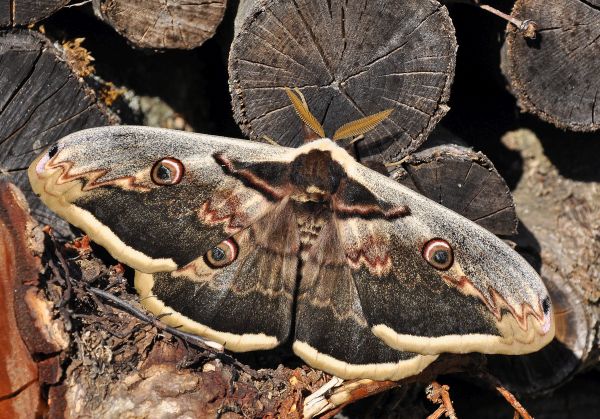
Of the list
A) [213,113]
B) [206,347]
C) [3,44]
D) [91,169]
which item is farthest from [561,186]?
[3,44]

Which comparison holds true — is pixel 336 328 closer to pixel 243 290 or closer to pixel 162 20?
pixel 243 290

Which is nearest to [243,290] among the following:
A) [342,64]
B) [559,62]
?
[342,64]

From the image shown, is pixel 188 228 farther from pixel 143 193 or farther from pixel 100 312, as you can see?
pixel 100 312

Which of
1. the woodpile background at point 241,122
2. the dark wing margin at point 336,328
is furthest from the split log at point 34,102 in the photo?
the dark wing margin at point 336,328

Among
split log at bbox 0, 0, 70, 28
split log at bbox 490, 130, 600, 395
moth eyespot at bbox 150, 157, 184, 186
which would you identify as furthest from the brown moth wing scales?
split log at bbox 490, 130, 600, 395

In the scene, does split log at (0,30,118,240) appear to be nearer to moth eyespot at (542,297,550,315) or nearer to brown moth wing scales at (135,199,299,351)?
brown moth wing scales at (135,199,299,351)

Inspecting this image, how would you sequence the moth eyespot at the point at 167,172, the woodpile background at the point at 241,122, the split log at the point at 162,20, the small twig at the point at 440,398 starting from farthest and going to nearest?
the small twig at the point at 440,398
the split log at the point at 162,20
the moth eyespot at the point at 167,172
the woodpile background at the point at 241,122

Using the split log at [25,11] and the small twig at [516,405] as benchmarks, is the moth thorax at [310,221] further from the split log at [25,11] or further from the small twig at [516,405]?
the split log at [25,11]
